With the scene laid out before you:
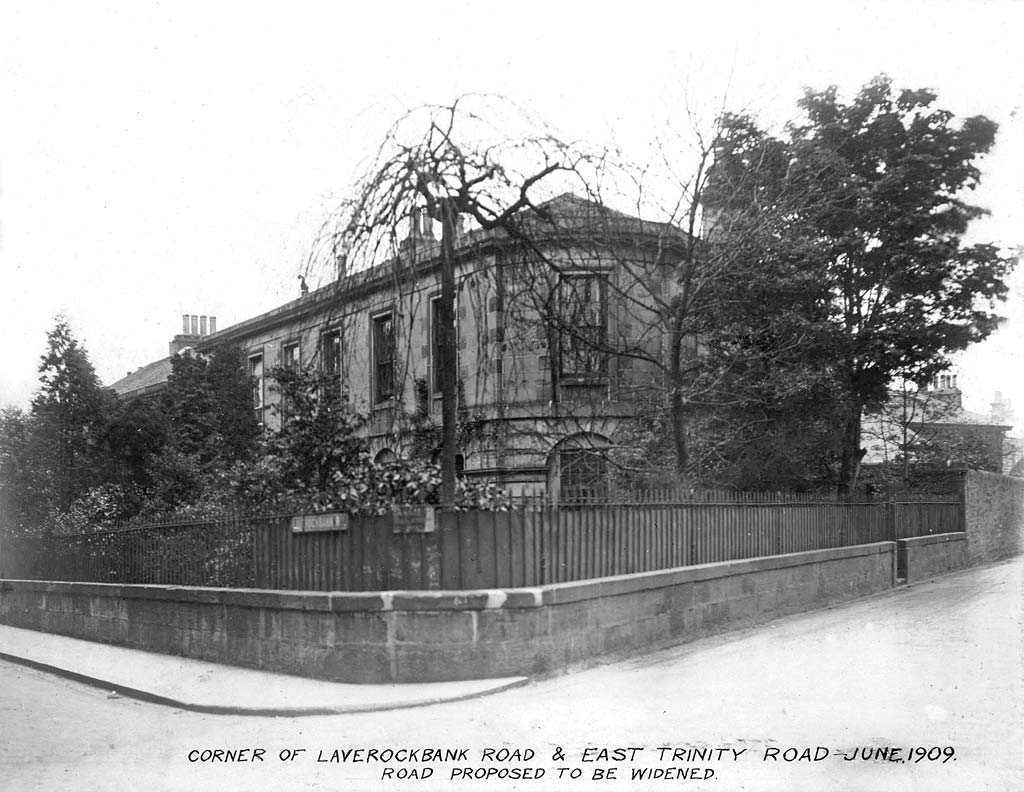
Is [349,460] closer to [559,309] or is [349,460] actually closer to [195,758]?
[559,309]

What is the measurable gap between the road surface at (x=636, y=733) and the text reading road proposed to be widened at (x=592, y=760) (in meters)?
0.02

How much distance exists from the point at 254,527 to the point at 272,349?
1906 cm

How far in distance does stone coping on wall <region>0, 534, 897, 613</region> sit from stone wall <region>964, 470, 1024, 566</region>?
12115 mm

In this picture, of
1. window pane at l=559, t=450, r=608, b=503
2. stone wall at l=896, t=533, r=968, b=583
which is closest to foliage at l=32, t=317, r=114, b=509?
window pane at l=559, t=450, r=608, b=503

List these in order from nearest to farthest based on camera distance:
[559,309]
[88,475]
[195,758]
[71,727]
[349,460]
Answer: [195,758]
[71,727]
[559,309]
[349,460]
[88,475]

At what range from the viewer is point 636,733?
758 centimetres

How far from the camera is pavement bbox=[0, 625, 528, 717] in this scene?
918 centimetres

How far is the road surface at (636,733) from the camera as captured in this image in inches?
Answer: 257

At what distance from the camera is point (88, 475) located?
1883 cm

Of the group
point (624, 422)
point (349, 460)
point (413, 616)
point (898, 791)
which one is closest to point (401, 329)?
point (413, 616)

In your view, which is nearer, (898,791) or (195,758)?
(898,791)

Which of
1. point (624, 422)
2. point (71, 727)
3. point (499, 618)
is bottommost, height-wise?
point (71, 727)

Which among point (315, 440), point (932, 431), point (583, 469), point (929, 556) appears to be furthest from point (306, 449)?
point (932, 431)

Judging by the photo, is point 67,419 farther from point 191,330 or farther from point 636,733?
point 191,330
